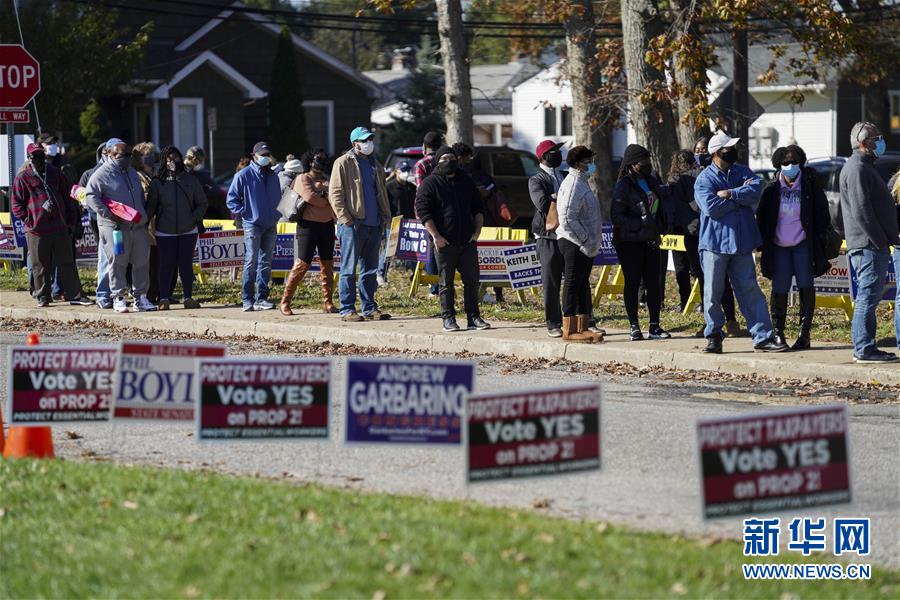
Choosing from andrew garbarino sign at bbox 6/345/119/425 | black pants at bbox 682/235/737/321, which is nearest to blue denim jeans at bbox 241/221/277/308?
black pants at bbox 682/235/737/321

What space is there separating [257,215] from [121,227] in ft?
4.94

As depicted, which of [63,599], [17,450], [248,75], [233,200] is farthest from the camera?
[248,75]

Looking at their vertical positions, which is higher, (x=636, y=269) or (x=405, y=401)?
(x=636, y=269)

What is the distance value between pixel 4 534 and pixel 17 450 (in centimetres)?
201

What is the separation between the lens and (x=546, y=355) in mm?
14328

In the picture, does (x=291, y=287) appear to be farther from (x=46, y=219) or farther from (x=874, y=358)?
(x=874, y=358)

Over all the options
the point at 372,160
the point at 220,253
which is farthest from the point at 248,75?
the point at 372,160

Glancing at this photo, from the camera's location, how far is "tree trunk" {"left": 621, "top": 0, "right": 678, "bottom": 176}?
73.4 ft

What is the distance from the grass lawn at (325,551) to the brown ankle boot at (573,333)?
6.68 metres

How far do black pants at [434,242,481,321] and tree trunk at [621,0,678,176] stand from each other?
319 inches

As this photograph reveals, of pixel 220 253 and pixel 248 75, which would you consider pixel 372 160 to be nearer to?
pixel 220 253

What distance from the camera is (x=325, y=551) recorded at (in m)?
6.44

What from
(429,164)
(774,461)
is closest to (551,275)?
(429,164)

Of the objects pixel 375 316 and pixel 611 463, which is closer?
pixel 611 463
